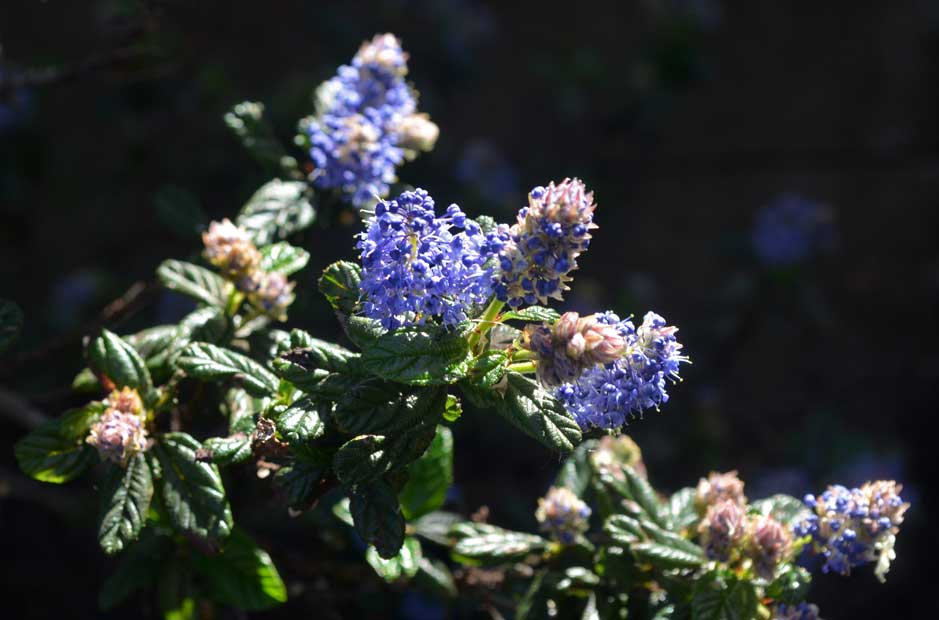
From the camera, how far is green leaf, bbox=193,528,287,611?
2.07 metres

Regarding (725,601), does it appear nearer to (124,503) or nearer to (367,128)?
(124,503)

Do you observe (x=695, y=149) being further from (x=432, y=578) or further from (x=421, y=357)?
(x=421, y=357)

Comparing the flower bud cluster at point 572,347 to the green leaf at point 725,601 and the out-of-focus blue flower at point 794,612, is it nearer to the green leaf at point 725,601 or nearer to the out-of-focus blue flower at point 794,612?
the green leaf at point 725,601

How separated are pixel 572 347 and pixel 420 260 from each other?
0.29m

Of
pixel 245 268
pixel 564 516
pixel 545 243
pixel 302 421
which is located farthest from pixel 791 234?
pixel 302 421

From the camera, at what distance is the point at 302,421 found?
168cm

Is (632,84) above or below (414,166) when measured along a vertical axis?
above

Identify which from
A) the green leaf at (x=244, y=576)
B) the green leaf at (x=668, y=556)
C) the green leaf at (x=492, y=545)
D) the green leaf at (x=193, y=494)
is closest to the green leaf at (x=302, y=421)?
the green leaf at (x=193, y=494)

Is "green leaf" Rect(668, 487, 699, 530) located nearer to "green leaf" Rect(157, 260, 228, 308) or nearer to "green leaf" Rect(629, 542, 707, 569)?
"green leaf" Rect(629, 542, 707, 569)

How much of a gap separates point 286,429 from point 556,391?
491 mm

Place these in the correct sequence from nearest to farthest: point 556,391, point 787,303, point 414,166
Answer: point 556,391
point 414,166
point 787,303

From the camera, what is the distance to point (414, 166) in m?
3.88

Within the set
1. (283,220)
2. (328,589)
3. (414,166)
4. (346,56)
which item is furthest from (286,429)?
(346,56)

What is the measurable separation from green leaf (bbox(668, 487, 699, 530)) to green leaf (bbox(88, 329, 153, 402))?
1.25 m
